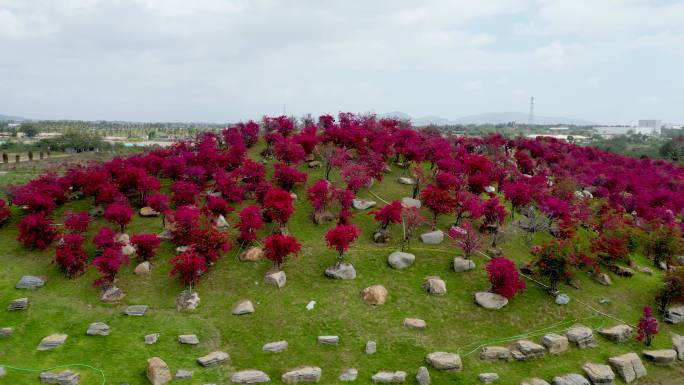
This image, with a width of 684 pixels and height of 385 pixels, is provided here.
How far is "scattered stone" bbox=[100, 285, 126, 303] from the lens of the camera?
78.8ft

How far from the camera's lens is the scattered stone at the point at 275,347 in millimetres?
20578

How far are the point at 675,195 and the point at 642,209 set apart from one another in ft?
25.8

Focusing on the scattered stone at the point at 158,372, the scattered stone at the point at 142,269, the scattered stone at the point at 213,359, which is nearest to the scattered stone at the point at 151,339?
the scattered stone at the point at 158,372

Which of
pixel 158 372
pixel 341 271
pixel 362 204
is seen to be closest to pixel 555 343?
pixel 341 271

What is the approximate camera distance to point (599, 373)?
20.1 meters

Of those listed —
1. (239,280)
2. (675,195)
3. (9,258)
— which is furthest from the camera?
(675,195)

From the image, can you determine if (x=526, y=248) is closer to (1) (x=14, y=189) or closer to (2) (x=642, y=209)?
(2) (x=642, y=209)

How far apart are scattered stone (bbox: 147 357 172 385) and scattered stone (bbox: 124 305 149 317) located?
464cm

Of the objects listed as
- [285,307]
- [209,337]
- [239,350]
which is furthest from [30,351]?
[285,307]

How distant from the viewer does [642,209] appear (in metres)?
37.8

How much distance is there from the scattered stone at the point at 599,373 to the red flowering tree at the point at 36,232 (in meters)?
36.8

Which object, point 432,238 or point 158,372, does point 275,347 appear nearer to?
point 158,372

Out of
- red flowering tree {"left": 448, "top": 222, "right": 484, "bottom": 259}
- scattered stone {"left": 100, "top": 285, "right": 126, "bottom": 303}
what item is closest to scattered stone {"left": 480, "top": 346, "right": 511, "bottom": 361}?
red flowering tree {"left": 448, "top": 222, "right": 484, "bottom": 259}

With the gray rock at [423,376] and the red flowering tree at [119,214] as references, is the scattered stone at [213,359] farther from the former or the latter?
the red flowering tree at [119,214]
